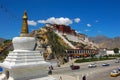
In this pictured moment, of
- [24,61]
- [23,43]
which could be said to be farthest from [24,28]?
[24,61]

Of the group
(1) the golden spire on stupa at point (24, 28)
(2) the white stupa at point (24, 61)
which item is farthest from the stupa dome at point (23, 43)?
(1) the golden spire on stupa at point (24, 28)

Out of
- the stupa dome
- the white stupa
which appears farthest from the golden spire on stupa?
the stupa dome

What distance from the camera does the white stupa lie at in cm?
1658

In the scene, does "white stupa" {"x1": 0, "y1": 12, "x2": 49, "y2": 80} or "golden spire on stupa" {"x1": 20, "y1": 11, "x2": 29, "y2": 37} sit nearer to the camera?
"white stupa" {"x1": 0, "y1": 12, "x2": 49, "y2": 80}

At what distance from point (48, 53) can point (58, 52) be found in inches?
197

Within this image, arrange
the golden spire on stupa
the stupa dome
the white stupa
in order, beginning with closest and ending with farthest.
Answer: the white stupa
the stupa dome
the golden spire on stupa

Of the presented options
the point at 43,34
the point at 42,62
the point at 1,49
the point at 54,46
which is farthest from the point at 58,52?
the point at 42,62

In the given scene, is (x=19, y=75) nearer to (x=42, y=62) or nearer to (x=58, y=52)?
(x=42, y=62)

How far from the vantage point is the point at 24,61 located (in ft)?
55.7

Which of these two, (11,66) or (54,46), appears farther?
(54,46)

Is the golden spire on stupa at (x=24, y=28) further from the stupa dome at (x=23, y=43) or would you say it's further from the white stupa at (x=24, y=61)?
the stupa dome at (x=23, y=43)

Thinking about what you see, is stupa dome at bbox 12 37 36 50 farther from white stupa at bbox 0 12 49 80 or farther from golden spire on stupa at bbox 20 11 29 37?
golden spire on stupa at bbox 20 11 29 37

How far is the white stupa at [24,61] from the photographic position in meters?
Answer: 16.6

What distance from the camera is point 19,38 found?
17641 millimetres
